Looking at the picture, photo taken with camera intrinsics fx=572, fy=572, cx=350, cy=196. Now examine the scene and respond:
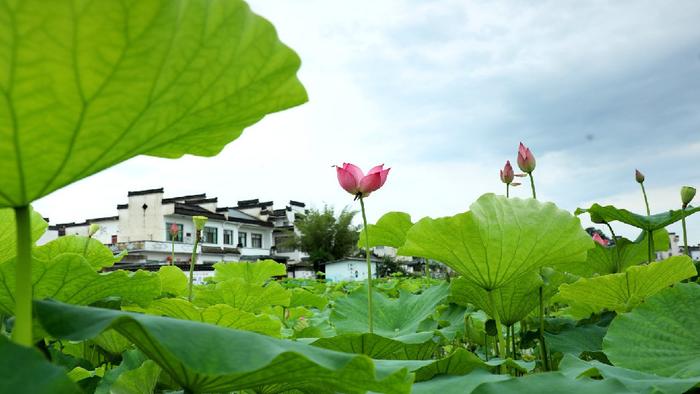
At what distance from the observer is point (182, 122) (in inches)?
16.1

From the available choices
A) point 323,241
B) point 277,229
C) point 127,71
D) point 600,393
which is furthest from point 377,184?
point 277,229

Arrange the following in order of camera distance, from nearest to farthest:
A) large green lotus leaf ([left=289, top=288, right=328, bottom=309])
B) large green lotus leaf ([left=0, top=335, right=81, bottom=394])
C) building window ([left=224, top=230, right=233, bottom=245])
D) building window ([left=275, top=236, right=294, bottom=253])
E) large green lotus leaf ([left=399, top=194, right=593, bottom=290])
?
large green lotus leaf ([left=0, top=335, right=81, bottom=394]), large green lotus leaf ([left=399, top=194, right=593, bottom=290]), large green lotus leaf ([left=289, top=288, right=328, bottom=309]), building window ([left=224, top=230, right=233, bottom=245]), building window ([left=275, top=236, right=294, bottom=253])

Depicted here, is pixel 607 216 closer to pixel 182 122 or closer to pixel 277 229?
pixel 182 122

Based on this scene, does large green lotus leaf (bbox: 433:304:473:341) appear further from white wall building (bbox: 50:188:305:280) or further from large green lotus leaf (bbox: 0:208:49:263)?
white wall building (bbox: 50:188:305:280)

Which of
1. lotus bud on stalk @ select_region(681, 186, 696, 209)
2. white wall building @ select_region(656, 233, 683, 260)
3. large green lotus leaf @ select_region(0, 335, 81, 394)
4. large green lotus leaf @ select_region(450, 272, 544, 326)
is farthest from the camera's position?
white wall building @ select_region(656, 233, 683, 260)

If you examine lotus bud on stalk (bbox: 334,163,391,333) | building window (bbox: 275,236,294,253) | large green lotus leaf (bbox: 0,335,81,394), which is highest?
building window (bbox: 275,236,294,253)

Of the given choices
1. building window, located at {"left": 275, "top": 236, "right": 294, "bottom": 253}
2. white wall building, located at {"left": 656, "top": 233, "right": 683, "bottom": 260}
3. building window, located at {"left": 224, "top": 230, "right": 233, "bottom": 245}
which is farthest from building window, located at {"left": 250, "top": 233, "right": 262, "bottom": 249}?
white wall building, located at {"left": 656, "top": 233, "right": 683, "bottom": 260}

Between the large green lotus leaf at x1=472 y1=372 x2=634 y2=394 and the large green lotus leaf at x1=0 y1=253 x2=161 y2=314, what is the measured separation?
458 mm

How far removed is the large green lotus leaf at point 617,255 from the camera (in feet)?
4.47

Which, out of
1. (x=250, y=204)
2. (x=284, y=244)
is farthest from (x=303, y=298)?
(x=250, y=204)

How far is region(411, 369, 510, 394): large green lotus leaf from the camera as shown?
56cm

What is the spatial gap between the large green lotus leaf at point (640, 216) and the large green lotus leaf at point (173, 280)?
940 millimetres

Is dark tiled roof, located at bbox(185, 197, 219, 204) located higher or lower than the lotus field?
higher

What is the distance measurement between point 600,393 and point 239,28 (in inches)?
16.9
